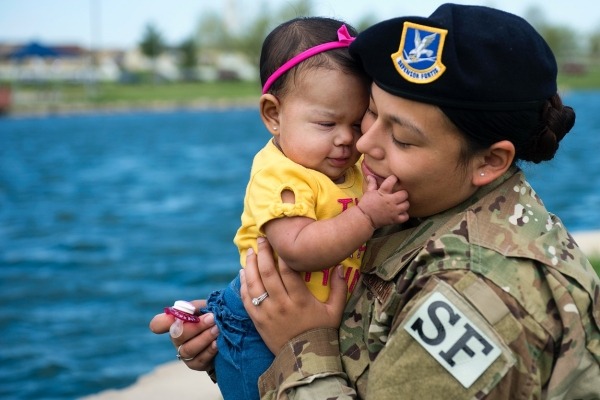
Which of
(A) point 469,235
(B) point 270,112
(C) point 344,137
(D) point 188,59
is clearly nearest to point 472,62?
(A) point 469,235

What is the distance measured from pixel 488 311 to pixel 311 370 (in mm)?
593

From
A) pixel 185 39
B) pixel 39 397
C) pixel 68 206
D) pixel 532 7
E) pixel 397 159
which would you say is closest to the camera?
pixel 397 159

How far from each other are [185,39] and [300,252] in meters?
90.0

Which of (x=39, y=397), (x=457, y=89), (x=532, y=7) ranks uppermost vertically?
(x=532, y=7)

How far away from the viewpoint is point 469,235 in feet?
6.93

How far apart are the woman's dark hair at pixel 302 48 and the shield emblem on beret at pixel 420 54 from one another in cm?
48

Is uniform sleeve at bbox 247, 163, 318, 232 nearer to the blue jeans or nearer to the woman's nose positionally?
the woman's nose

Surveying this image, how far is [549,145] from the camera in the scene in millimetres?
2217

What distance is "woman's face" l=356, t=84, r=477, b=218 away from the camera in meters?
2.10

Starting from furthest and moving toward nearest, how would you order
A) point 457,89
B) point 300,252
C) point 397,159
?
point 300,252 → point 397,159 → point 457,89

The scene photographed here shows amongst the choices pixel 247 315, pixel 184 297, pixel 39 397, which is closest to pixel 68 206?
pixel 184 297

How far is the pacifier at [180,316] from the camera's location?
9.09ft

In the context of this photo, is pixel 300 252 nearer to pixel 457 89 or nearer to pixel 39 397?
pixel 457 89

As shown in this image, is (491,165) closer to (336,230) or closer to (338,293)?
(336,230)
